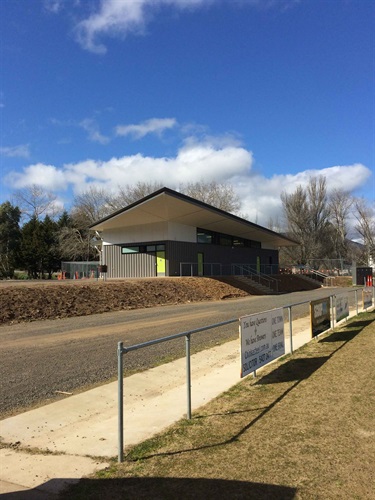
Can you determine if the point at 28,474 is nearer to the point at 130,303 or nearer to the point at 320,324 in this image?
the point at 320,324

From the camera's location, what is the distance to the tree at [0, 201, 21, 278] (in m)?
64.9

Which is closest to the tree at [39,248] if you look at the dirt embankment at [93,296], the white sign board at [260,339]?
the dirt embankment at [93,296]

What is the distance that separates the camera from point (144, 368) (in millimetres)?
→ 8609

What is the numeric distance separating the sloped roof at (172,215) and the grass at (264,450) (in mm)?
22795

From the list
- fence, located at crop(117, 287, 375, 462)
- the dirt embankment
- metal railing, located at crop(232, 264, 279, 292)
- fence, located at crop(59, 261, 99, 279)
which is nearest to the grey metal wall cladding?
the dirt embankment

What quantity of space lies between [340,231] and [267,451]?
237 ft

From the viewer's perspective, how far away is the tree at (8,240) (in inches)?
2554

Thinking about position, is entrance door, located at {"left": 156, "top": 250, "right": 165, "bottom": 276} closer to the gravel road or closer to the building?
the building

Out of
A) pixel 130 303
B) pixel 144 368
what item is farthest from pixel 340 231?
pixel 144 368

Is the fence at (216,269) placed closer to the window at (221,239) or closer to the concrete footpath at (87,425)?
the window at (221,239)

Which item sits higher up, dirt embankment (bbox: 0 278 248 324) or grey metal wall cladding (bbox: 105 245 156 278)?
grey metal wall cladding (bbox: 105 245 156 278)

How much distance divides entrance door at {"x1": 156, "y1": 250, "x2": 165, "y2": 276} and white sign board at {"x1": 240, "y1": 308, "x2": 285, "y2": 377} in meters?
26.0

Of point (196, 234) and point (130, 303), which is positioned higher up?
point (196, 234)

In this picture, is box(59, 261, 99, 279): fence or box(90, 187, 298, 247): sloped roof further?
box(59, 261, 99, 279): fence
